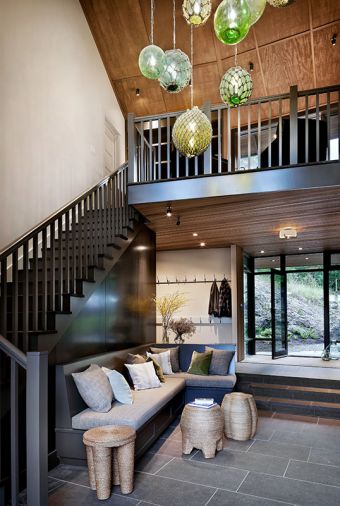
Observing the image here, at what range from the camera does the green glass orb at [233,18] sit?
206 centimetres

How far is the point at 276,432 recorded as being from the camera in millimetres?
4711

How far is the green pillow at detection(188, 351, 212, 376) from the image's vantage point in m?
5.76

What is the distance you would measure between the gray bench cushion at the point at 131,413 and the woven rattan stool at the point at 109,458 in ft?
1.16

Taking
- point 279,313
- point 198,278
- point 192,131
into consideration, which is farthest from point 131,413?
point 279,313

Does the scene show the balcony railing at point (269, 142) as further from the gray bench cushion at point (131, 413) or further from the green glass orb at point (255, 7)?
the gray bench cushion at point (131, 413)

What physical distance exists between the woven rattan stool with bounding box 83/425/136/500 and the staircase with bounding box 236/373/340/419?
320cm

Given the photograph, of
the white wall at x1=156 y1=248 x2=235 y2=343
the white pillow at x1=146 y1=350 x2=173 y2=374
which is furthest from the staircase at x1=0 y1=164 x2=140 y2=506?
the white wall at x1=156 y1=248 x2=235 y2=343

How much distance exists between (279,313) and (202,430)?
5.98 metres

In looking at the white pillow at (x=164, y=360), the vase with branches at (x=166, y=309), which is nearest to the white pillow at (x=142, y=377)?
the white pillow at (x=164, y=360)

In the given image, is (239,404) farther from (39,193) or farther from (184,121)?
(39,193)

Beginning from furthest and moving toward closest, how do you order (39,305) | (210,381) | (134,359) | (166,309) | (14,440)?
(166,309) < (210,381) < (134,359) < (39,305) < (14,440)

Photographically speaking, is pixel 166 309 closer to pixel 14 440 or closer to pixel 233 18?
pixel 14 440

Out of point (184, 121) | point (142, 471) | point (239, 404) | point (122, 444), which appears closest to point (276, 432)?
point (239, 404)

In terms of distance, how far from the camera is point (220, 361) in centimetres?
586
